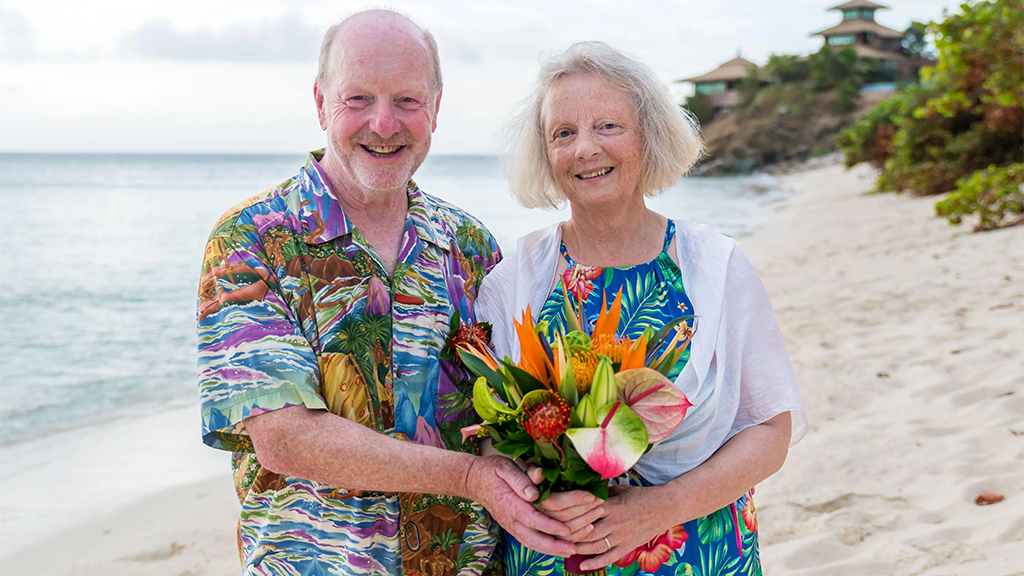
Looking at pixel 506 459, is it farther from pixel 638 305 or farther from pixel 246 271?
pixel 246 271

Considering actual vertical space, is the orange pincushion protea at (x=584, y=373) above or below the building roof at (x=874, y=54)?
below

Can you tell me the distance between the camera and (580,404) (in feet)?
5.61

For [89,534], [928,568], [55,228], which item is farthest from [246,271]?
[55,228]

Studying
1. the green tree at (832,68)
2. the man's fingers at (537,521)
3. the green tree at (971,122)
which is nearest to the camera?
the man's fingers at (537,521)

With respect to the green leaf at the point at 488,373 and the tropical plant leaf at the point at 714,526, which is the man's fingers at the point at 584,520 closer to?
the green leaf at the point at 488,373

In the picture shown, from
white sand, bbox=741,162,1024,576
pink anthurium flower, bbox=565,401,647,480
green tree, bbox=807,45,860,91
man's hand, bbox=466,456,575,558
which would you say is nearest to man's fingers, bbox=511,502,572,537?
man's hand, bbox=466,456,575,558

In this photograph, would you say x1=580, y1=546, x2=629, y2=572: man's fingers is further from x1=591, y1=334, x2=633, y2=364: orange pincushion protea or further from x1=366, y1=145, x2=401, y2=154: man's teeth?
x1=366, y1=145, x2=401, y2=154: man's teeth

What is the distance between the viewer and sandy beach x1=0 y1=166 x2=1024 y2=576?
3.62m

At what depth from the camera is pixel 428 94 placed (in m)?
2.41

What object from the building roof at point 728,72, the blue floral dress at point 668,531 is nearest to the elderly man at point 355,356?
the blue floral dress at point 668,531

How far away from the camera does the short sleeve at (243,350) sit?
200cm

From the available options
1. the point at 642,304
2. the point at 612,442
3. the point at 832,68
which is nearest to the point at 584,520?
the point at 612,442

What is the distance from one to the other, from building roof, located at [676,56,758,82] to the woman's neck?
77606 millimetres

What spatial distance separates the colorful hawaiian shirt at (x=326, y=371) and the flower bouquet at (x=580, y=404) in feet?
1.20
